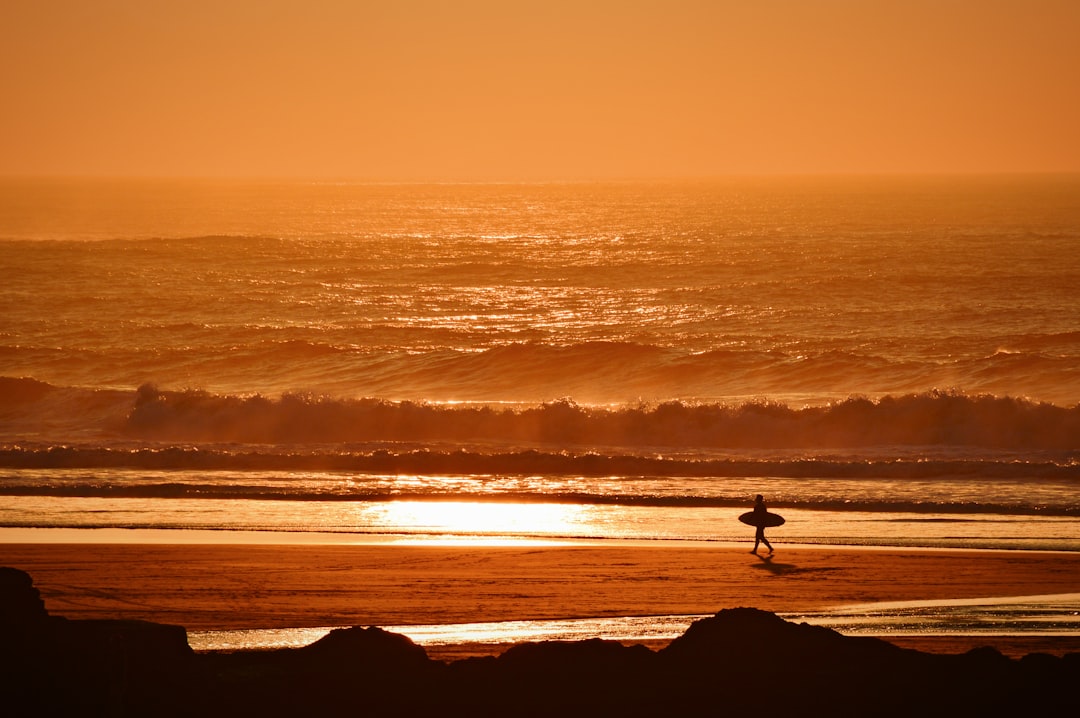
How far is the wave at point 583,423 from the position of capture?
27.2 meters

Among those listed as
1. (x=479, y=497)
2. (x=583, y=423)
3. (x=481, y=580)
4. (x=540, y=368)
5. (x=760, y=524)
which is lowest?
(x=479, y=497)

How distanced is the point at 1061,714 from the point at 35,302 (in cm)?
4983

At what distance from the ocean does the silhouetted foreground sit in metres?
9.83

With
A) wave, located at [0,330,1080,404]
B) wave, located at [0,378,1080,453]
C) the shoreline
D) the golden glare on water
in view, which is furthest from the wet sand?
wave, located at [0,330,1080,404]

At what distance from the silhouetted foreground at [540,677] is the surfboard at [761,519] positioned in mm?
8660

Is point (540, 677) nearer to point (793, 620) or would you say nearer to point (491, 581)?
point (793, 620)

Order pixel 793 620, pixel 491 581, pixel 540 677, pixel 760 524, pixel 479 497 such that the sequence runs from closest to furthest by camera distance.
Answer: pixel 540 677, pixel 793 620, pixel 491 581, pixel 760 524, pixel 479 497

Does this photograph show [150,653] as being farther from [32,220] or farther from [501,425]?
[32,220]

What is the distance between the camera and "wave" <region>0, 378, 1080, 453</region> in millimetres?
27156

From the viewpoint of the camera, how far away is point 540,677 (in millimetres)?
7379

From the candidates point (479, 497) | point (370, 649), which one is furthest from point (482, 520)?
point (370, 649)

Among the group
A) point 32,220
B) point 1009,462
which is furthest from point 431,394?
point 32,220

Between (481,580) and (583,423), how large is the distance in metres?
14.0

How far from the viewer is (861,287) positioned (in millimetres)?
55562
